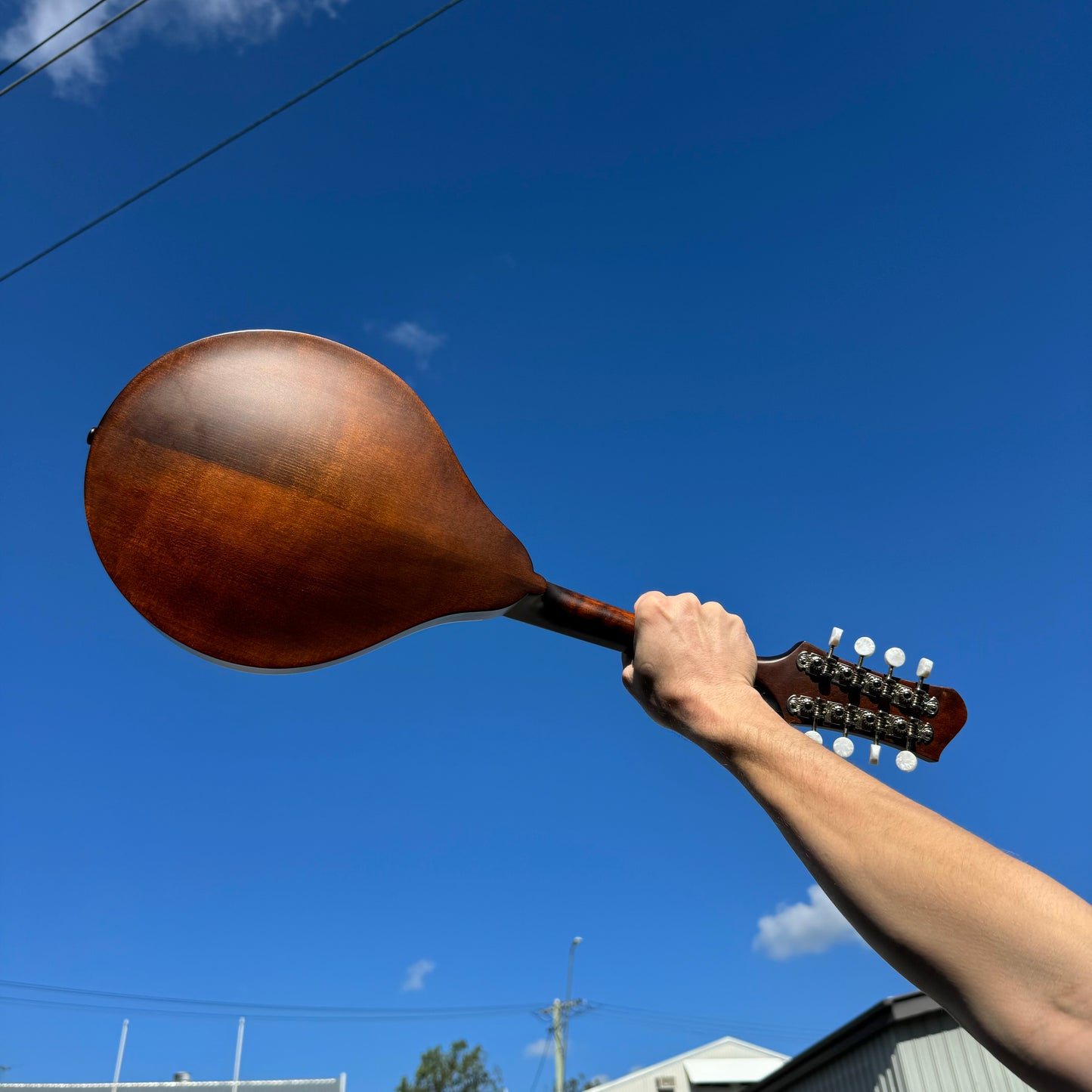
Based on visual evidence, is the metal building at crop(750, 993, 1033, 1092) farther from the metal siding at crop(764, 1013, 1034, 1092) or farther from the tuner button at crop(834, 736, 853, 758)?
the tuner button at crop(834, 736, 853, 758)

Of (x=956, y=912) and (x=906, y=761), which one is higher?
(x=906, y=761)

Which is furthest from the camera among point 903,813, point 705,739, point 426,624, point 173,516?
point 426,624

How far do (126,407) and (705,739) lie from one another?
129 centimetres

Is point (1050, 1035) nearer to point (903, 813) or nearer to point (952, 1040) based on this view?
point (903, 813)

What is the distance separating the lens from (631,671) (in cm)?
178

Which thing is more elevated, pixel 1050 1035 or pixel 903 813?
pixel 903 813

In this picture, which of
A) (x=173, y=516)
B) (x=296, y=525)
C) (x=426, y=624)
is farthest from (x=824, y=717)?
(x=173, y=516)

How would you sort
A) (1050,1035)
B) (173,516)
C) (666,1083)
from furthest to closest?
(666,1083), (173,516), (1050,1035)

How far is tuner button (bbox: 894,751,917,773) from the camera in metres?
1.94

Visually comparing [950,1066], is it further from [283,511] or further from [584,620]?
[283,511]

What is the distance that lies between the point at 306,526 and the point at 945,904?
125 centimetres

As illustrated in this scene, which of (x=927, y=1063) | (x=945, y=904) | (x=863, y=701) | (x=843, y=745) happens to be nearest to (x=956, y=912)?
(x=945, y=904)

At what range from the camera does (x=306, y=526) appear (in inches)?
67.3

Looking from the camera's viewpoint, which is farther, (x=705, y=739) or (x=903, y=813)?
(x=705, y=739)
